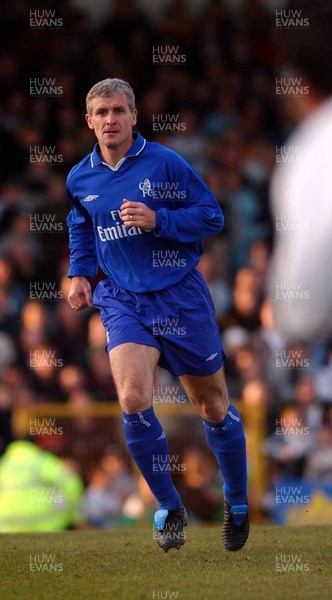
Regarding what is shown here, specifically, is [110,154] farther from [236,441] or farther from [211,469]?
Answer: [211,469]

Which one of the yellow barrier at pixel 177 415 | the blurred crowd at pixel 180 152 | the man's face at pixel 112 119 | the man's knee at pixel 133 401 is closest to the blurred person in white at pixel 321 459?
the blurred crowd at pixel 180 152

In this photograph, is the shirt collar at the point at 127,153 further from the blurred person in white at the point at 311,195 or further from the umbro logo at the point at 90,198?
the blurred person in white at the point at 311,195

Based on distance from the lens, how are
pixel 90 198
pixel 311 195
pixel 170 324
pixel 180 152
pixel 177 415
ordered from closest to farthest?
pixel 311 195 → pixel 170 324 → pixel 90 198 → pixel 177 415 → pixel 180 152

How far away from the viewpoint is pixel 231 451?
5.90m

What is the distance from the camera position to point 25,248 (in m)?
11.8

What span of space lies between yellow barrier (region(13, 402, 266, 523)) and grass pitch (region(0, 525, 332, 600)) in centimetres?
288

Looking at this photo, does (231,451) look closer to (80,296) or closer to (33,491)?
(80,296)

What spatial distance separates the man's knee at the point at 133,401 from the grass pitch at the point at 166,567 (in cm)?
72

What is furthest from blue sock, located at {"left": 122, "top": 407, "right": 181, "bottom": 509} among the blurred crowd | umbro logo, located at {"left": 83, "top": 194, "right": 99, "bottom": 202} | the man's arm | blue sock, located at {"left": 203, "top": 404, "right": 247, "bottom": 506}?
the blurred crowd

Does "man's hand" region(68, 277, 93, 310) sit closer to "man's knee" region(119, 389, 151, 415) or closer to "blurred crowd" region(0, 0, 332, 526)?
"man's knee" region(119, 389, 151, 415)

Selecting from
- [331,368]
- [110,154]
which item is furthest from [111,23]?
[110,154]

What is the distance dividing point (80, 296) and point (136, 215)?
0.65 m

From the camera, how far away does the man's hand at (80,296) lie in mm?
5773

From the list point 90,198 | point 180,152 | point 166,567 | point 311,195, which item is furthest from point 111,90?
point 180,152
